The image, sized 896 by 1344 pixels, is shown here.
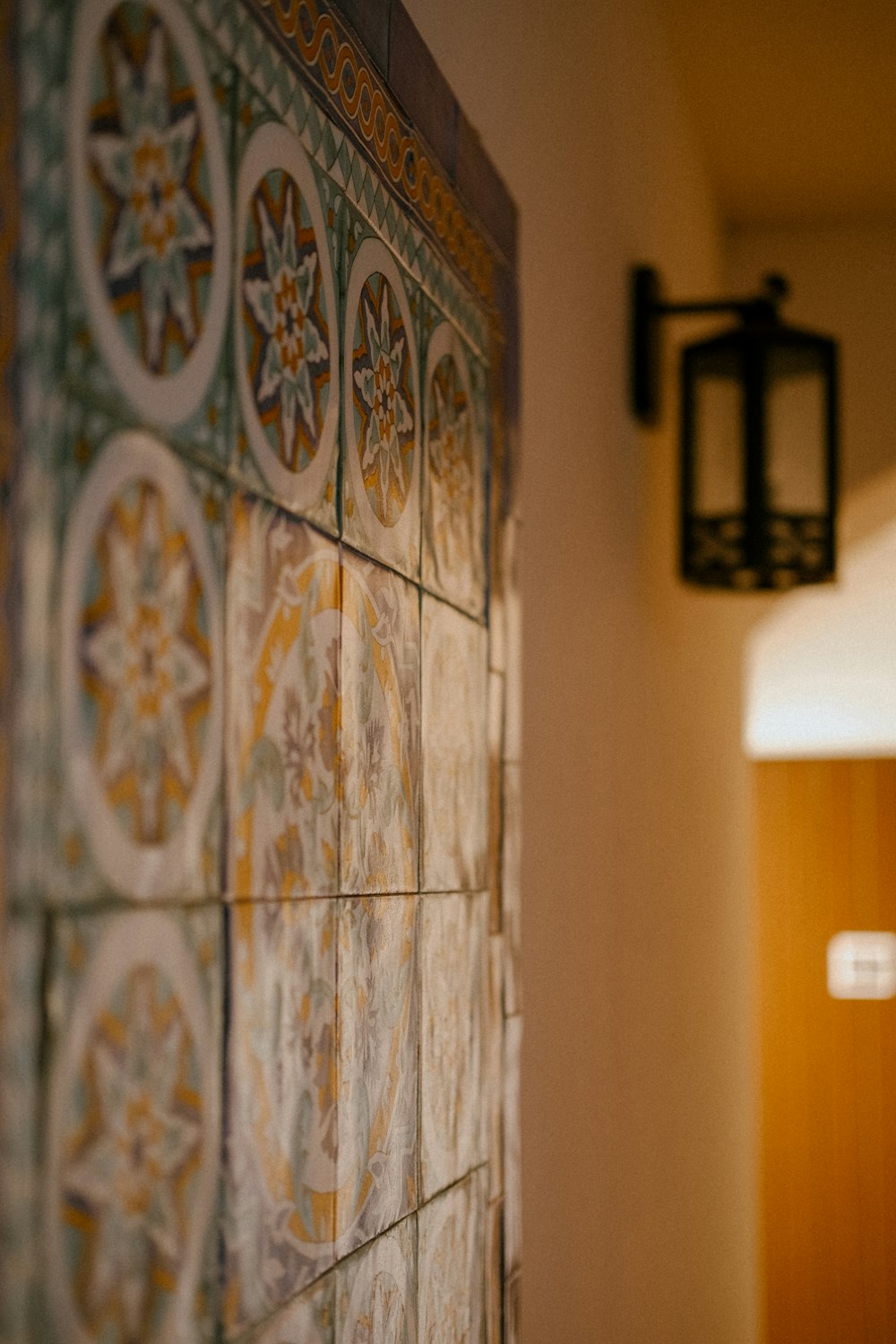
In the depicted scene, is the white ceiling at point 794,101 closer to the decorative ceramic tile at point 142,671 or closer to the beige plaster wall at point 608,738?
the beige plaster wall at point 608,738

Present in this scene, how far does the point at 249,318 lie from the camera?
2.09 ft

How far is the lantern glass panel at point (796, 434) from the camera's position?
2.10 metres

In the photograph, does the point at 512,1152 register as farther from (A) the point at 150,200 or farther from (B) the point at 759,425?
(B) the point at 759,425

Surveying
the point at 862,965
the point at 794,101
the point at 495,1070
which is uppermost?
the point at 794,101

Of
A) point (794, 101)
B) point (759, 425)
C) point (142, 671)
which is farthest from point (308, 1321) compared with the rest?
point (794, 101)

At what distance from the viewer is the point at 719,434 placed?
2.16 m

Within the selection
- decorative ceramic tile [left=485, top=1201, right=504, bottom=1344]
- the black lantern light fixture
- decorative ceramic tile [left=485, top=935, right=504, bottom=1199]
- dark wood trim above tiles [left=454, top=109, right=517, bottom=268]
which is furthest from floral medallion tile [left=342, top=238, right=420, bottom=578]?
the black lantern light fixture

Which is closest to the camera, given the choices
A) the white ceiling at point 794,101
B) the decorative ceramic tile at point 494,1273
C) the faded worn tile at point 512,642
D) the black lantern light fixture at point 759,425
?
the decorative ceramic tile at point 494,1273

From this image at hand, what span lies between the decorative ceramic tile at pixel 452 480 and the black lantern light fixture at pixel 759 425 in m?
1.11

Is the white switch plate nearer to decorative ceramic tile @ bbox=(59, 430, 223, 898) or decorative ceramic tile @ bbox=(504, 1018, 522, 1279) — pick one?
decorative ceramic tile @ bbox=(504, 1018, 522, 1279)

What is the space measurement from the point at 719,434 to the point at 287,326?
5.16 ft

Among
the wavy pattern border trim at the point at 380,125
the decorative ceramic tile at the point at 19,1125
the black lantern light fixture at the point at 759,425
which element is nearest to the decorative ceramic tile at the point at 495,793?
the wavy pattern border trim at the point at 380,125

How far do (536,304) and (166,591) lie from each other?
0.95 m

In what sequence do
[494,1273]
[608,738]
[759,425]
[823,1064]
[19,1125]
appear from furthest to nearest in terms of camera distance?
[823,1064] → [759,425] → [608,738] → [494,1273] → [19,1125]
